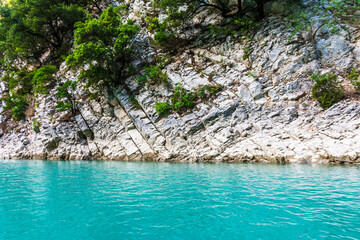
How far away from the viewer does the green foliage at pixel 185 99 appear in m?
21.5

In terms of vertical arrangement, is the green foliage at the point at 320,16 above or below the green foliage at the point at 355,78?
above

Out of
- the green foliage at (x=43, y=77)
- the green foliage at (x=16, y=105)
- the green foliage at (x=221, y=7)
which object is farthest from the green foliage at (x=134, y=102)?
the green foliage at (x=16, y=105)

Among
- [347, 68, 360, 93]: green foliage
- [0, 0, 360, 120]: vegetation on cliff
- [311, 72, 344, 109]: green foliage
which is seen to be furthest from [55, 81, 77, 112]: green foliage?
[347, 68, 360, 93]: green foliage

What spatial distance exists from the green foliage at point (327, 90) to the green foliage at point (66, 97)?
27.7m

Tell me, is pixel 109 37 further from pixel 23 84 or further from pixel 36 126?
pixel 23 84

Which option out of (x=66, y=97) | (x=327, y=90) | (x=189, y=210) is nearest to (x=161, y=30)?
(x=66, y=97)

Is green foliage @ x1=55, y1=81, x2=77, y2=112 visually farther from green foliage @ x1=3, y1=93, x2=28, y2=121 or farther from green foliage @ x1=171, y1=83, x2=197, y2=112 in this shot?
green foliage @ x1=171, y1=83, x2=197, y2=112

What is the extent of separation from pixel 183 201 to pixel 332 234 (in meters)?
4.06

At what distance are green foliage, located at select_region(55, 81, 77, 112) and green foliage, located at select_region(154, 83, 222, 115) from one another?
1316 centimetres

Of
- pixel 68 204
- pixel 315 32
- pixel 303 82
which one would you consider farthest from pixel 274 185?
pixel 315 32

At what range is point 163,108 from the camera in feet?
72.1

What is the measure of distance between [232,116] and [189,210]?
562 inches

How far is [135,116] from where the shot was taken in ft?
76.8

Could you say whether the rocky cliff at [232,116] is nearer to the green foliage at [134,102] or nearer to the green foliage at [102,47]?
the green foliage at [134,102]
